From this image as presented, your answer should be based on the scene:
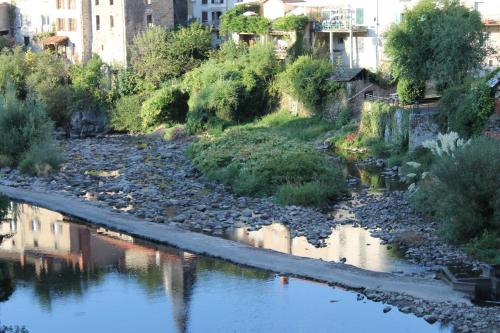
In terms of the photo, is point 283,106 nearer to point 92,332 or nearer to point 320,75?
point 320,75

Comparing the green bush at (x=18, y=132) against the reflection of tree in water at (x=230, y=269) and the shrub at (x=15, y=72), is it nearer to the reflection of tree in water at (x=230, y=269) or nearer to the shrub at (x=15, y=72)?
the shrub at (x=15, y=72)

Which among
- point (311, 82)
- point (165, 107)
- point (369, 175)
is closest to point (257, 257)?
point (369, 175)

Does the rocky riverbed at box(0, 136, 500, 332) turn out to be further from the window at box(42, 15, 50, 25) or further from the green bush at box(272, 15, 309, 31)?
the window at box(42, 15, 50, 25)

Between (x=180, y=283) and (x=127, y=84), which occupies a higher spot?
(x=127, y=84)

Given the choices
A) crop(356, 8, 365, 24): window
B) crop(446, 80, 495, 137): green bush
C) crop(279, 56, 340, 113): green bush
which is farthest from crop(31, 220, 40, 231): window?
crop(356, 8, 365, 24): window

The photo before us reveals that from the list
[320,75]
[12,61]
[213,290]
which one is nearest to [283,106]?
[320,75]

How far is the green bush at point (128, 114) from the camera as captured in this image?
182 ft

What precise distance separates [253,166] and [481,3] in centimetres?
1646

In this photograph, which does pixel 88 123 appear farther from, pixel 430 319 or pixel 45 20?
pixel 430 319

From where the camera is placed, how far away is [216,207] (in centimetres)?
3506

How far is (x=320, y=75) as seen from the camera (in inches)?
1940

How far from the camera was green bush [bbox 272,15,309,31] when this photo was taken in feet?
174

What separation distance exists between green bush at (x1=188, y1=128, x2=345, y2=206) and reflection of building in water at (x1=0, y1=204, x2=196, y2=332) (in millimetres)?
6522

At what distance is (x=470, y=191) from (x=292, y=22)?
27.2 metres
